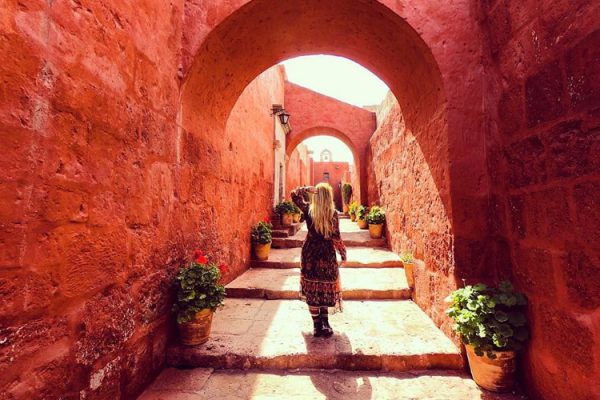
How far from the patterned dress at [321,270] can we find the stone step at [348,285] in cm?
105

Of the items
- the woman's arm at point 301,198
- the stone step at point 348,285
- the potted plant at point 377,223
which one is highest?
the woman's arm at point 301,198

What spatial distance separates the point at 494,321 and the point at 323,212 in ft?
5.45

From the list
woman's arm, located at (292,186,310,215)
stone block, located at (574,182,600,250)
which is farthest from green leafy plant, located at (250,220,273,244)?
stone block, located at (574,182,600,250)

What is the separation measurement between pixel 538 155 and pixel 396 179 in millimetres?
3120

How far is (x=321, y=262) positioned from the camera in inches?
117

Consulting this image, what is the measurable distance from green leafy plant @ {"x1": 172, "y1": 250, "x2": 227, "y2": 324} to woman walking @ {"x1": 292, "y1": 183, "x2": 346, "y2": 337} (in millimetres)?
897

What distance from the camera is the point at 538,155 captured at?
2.06 meters

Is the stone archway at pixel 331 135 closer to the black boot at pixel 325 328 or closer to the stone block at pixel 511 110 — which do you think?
the black boot at pixel 325 328

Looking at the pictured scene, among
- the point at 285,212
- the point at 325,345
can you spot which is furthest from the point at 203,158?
the point at 285,212

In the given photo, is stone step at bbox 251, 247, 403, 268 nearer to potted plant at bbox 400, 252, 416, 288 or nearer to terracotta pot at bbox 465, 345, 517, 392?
potted plant at bbox 400, 252, 416, 288

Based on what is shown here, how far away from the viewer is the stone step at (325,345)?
2.50 m

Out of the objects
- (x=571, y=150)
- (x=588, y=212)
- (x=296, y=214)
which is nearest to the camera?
(x=588, y=212)

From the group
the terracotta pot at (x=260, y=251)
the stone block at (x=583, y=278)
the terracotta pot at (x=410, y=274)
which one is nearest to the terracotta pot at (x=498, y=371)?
the stone block at (x=583, y=278)

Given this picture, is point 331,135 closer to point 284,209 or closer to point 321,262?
point 284,209
